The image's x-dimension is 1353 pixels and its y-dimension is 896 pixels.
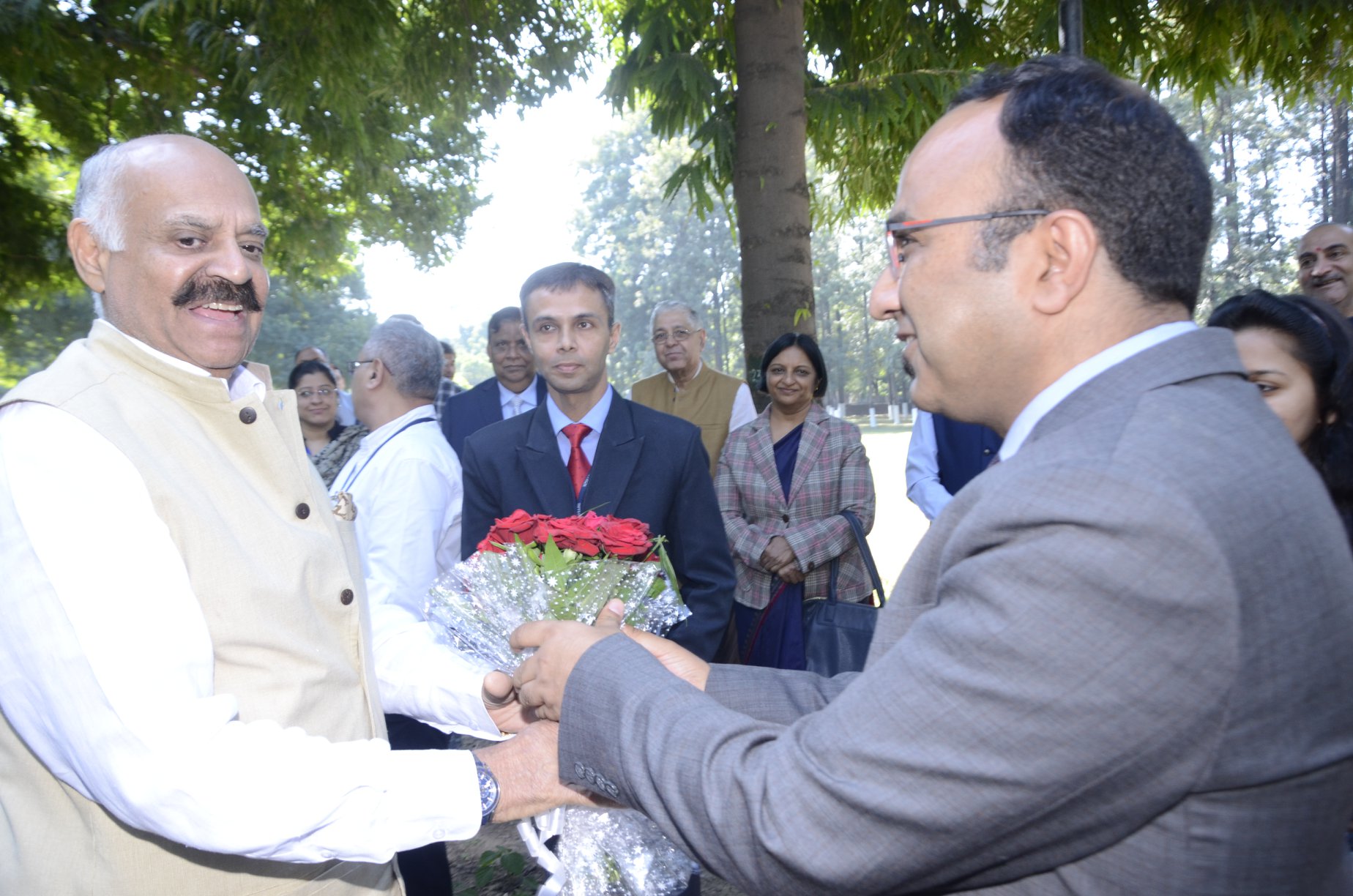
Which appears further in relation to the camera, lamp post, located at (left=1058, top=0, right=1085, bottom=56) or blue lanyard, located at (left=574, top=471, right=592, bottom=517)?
lamp post, located at (left=1058, top=0, right=1085, bottom=56)

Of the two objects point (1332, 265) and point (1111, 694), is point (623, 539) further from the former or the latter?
point (1332, 265)

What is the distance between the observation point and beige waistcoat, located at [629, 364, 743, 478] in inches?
273

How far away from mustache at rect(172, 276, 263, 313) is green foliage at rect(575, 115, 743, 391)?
65.5 meters

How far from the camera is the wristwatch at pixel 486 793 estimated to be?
6.67 ft

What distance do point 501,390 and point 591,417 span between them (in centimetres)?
292

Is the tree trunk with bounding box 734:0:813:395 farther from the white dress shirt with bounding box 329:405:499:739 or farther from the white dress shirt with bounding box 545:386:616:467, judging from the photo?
the white dress shirt with bounding box 329:405:499:739

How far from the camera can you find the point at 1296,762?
1.31m

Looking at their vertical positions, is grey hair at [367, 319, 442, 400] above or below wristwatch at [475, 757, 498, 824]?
above

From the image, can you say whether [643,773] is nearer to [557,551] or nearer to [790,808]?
[790,808]

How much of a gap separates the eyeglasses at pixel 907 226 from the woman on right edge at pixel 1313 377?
6.07 feet

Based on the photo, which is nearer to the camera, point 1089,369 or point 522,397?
point 1089,369

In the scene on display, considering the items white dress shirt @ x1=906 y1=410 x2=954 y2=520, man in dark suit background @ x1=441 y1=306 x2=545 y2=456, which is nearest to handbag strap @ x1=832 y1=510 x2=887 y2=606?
white dress shirt @ x1=906 y1=410 x2=954 y2=520

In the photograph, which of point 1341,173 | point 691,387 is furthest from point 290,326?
point 691,387

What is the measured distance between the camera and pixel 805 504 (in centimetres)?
560
